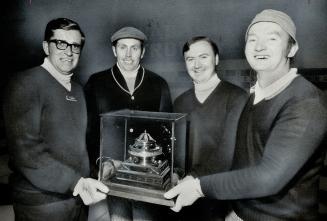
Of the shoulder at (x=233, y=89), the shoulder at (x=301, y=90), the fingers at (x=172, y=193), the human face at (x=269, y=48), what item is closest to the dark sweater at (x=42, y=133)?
the fingers at (x=172, y=193)

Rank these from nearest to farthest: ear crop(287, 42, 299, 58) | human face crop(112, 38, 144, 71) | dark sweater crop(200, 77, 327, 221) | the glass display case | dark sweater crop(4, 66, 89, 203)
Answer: dark sweater crop(200, 77, 327, 221) < ear crop(287, 42, 299, 58) < the glass display case < dark sweater crop(4, 66, 89, 203) < human face crop(112, 38, 144, 71)

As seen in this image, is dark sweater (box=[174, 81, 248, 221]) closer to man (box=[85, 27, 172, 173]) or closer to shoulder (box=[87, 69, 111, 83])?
man (box=[85, 27, 172, 173])

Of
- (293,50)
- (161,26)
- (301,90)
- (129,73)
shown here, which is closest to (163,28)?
(161,26)

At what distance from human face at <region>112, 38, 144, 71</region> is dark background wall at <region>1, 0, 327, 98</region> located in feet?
0.18

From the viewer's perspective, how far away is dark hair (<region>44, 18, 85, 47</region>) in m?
1.49

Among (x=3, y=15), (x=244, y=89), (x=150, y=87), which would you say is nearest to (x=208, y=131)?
(x=244, y=89)

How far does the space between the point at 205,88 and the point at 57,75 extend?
776 millimetres

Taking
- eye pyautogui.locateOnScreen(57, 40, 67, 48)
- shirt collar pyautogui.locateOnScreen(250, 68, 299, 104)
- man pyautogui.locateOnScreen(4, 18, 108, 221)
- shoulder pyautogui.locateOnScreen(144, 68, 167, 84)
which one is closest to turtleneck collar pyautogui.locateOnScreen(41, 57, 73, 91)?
man pyautogui.locateOnScreen(4, 18, 108, 221)

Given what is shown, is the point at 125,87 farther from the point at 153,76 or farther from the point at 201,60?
the point at 201,60

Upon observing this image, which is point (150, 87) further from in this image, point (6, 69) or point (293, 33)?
point (6, 69)

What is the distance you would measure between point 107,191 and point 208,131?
0.57 metres

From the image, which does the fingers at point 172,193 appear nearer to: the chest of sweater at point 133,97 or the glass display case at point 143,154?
the glass display case at point 143,154

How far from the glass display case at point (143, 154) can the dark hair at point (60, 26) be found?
1.67 feet

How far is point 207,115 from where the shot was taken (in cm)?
138
